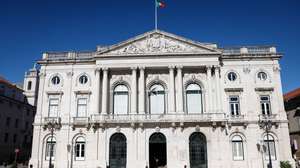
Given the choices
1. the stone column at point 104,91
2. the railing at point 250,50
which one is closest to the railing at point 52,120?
the stone column at point 104,91

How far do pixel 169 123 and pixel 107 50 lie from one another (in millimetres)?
11360

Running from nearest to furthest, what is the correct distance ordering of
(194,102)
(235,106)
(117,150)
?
1. (117,150)
2. (235,106)
3. (194,102)

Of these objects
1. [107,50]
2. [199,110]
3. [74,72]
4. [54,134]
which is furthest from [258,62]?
[54,134]

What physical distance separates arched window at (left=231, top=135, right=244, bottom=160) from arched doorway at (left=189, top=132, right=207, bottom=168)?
3176mm

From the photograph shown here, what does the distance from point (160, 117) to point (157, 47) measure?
331 inches

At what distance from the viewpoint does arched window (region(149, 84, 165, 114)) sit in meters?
30.7

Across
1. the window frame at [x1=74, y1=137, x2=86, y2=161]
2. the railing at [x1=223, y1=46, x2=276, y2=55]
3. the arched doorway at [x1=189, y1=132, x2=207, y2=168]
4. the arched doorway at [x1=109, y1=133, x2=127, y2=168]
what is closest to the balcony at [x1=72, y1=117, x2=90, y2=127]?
the window frame at [x1=74, y1=137, x2=86, y2=161]

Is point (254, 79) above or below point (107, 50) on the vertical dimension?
below

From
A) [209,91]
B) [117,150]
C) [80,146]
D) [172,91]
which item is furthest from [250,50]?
[80,146]

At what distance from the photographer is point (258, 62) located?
3069 centimetres

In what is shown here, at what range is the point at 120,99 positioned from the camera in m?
31.2

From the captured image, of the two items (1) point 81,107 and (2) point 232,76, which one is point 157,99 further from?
(2) point 232,76

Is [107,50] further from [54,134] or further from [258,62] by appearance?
[258,62]

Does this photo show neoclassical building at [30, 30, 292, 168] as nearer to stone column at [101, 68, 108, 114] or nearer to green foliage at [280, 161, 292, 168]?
stone column at [101, 68, 108, 114]
